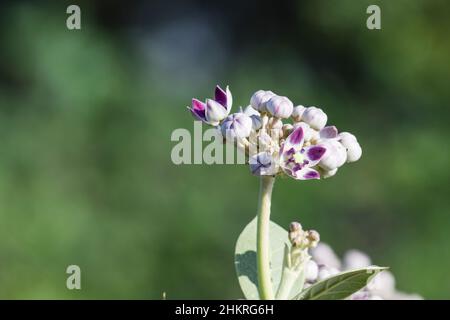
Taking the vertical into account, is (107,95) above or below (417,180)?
above

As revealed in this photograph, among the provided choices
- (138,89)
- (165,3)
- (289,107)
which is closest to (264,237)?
(289,107)

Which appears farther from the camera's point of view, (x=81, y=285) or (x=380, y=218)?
(x=380, y=218)

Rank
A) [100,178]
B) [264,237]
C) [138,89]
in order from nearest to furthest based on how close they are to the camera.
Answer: [264,237] < [100,178] < [138,89]

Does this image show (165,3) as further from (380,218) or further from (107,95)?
(380,218)

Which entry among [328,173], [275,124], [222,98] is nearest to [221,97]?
[222,98]

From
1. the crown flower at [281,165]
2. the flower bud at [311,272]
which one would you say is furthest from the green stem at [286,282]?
the flower bud at [311,272]

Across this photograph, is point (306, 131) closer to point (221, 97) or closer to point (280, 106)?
point (280, 106)
